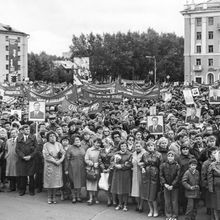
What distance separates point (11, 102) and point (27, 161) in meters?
11.6

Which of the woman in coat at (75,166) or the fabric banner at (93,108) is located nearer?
the woman in coat at (75,166)

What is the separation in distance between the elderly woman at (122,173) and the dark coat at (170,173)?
3.11 ft

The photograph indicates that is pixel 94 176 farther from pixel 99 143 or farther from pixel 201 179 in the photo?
pixel 201 179

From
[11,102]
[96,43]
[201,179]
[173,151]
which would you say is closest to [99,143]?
[173,151]

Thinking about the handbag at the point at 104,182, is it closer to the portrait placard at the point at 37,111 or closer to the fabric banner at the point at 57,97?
the portrait placard at the point at 37,111

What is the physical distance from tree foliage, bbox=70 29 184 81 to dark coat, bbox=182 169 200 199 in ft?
241

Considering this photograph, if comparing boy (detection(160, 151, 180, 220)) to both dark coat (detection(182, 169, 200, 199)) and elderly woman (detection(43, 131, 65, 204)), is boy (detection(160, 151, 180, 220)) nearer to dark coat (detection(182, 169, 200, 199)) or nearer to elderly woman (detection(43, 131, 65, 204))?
dark coat (detection(182, 169, 200, 199))

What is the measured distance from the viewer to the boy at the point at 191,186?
8930mm

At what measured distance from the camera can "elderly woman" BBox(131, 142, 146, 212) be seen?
983cm

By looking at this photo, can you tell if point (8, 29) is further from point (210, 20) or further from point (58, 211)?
point (58, 211)

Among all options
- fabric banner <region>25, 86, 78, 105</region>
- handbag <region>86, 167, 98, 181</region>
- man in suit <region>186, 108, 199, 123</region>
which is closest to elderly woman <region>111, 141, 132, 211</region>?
handbag <region>86, 167, 98, 181</region>

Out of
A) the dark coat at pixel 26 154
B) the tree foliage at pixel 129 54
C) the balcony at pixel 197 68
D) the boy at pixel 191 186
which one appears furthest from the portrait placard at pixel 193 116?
the tree foliage at pixel 129 54

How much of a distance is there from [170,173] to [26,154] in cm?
382

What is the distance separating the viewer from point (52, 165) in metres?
10.6
